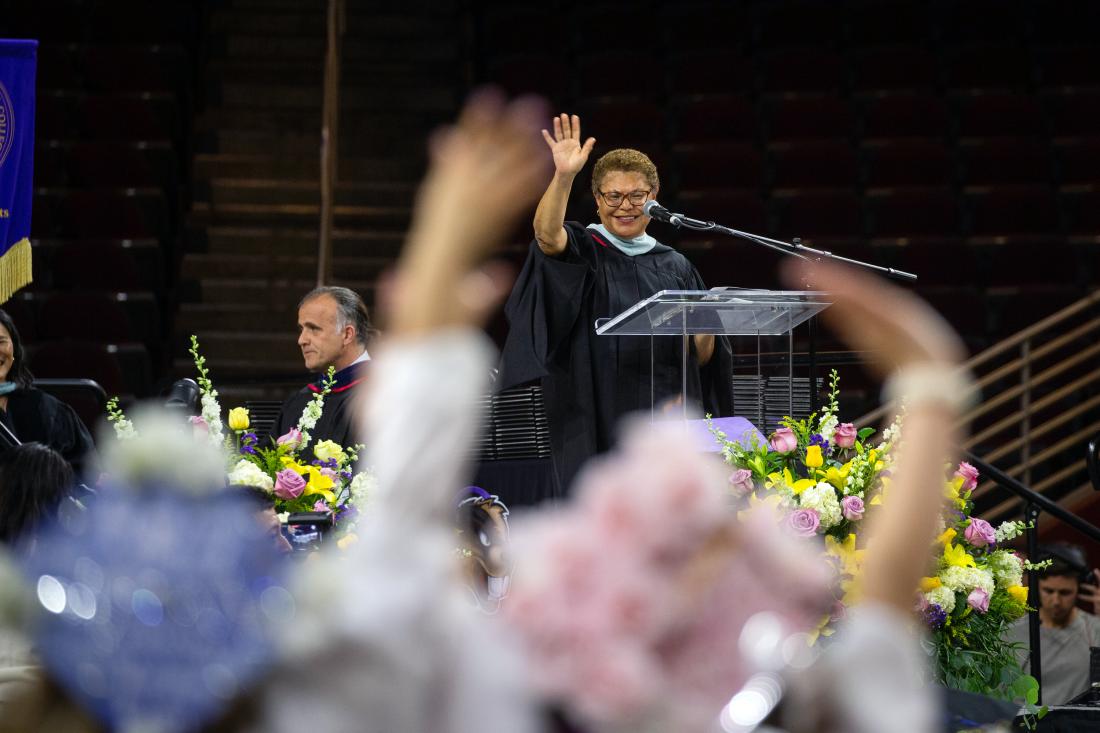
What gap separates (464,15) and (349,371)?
5539mm

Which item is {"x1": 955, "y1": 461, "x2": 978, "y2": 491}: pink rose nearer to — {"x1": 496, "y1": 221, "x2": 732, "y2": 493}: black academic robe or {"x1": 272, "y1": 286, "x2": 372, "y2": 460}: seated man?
{"x1": 496, "y1": 221, "x2": 732, "y2": 493}: black academic robe

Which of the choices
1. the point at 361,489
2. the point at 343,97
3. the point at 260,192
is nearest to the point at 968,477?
the point at 361,489

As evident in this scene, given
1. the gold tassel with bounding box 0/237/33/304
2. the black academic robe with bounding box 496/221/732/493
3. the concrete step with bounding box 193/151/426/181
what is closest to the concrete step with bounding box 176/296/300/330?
the concrete step with bounding box 193/151/426/181

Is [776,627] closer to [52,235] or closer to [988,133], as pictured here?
[52,235]

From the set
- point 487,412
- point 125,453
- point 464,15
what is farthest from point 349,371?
point 464,15

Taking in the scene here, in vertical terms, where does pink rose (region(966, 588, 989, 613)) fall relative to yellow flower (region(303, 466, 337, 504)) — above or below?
below

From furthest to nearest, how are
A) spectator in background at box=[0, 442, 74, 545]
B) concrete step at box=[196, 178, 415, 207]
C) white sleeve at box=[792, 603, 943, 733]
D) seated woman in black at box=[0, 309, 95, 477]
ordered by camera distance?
concrete step at box=[196, 178, 415, 207], seated woman in black at box=[0, 309, 95, 477], spectator in background at box=[0, 442, 74, 545], white sleeve at box=[792, 603, 943, 733]

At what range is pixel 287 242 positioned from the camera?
26.9 ft

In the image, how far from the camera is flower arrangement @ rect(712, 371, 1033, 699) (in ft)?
10.2

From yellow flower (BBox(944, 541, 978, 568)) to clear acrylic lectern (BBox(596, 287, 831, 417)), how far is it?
639mm

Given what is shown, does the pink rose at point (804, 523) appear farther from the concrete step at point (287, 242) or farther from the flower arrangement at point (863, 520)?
the concrete step at point (287, 242)

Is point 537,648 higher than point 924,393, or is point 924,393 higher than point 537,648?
point 924,393

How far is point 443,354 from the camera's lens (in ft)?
3.41

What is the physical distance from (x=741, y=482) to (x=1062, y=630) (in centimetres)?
233
